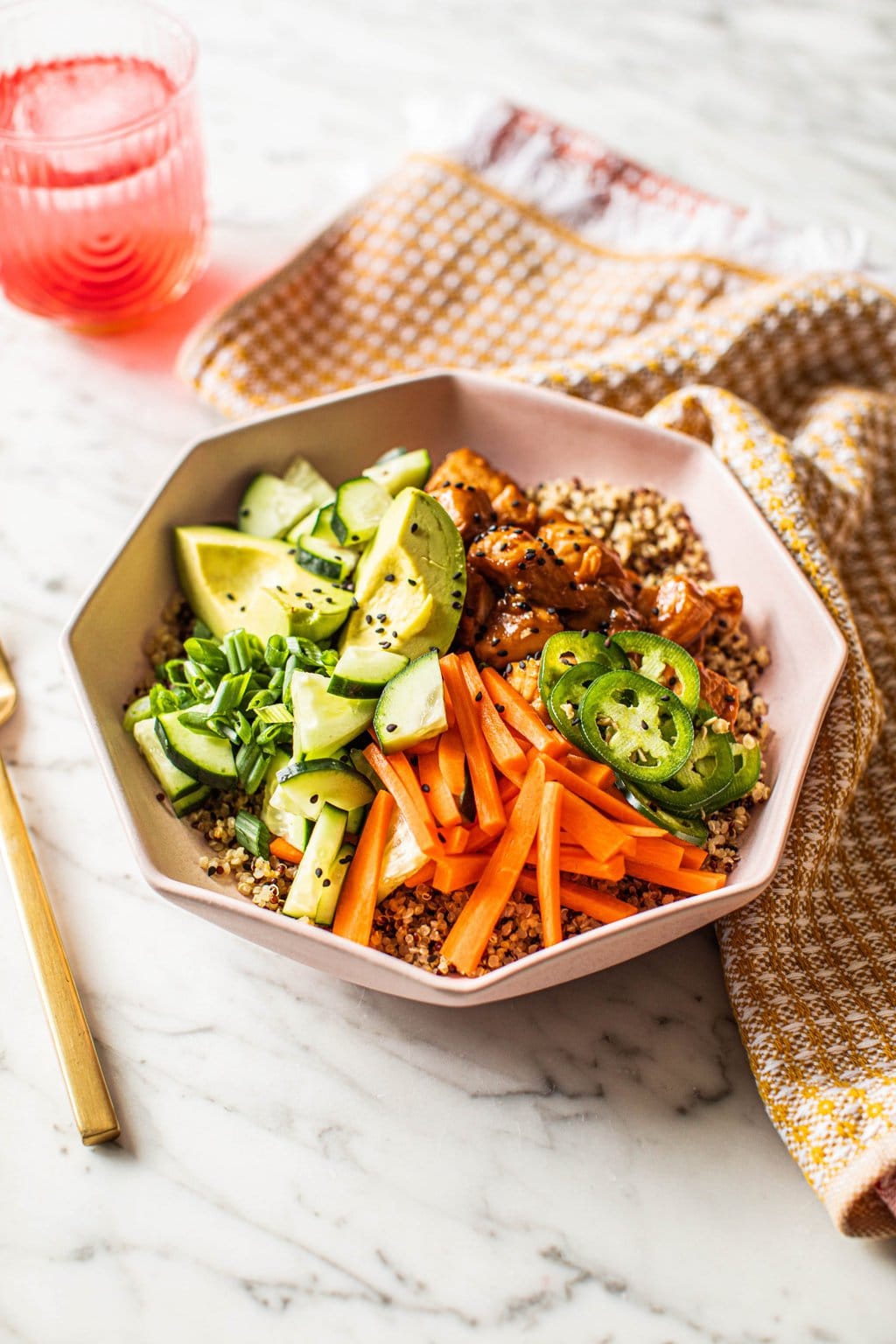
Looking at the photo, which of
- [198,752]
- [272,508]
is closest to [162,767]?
[198,752]

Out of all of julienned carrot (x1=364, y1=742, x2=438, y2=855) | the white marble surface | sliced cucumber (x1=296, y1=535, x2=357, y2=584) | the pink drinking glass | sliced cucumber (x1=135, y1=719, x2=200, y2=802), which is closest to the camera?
the white marble surface

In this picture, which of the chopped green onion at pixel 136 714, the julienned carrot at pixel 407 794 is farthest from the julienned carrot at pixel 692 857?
the chopped green onion at pixel 136 714

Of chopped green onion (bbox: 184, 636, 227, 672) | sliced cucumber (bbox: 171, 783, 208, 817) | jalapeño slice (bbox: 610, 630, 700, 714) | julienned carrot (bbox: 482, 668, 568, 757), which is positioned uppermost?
jalapeño slice (bbox: 610, 630, 700, 714)

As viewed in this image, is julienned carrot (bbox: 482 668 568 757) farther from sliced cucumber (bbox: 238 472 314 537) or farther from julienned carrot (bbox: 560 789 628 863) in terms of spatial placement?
sliced cucumber (bbox: 238 472 314 537)

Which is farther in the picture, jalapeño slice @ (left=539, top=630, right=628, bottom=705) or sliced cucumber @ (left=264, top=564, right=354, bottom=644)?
sliced cucumber @ (left=264, top=564, right=354, bottom=644)

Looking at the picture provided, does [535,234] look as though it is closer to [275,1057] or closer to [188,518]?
[188,518]

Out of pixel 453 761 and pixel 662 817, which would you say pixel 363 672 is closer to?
pixel 453 761

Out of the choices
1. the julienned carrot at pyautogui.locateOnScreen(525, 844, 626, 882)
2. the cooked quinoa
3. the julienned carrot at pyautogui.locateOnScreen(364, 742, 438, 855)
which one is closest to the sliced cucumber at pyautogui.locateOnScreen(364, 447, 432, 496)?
the cooked quinoa
